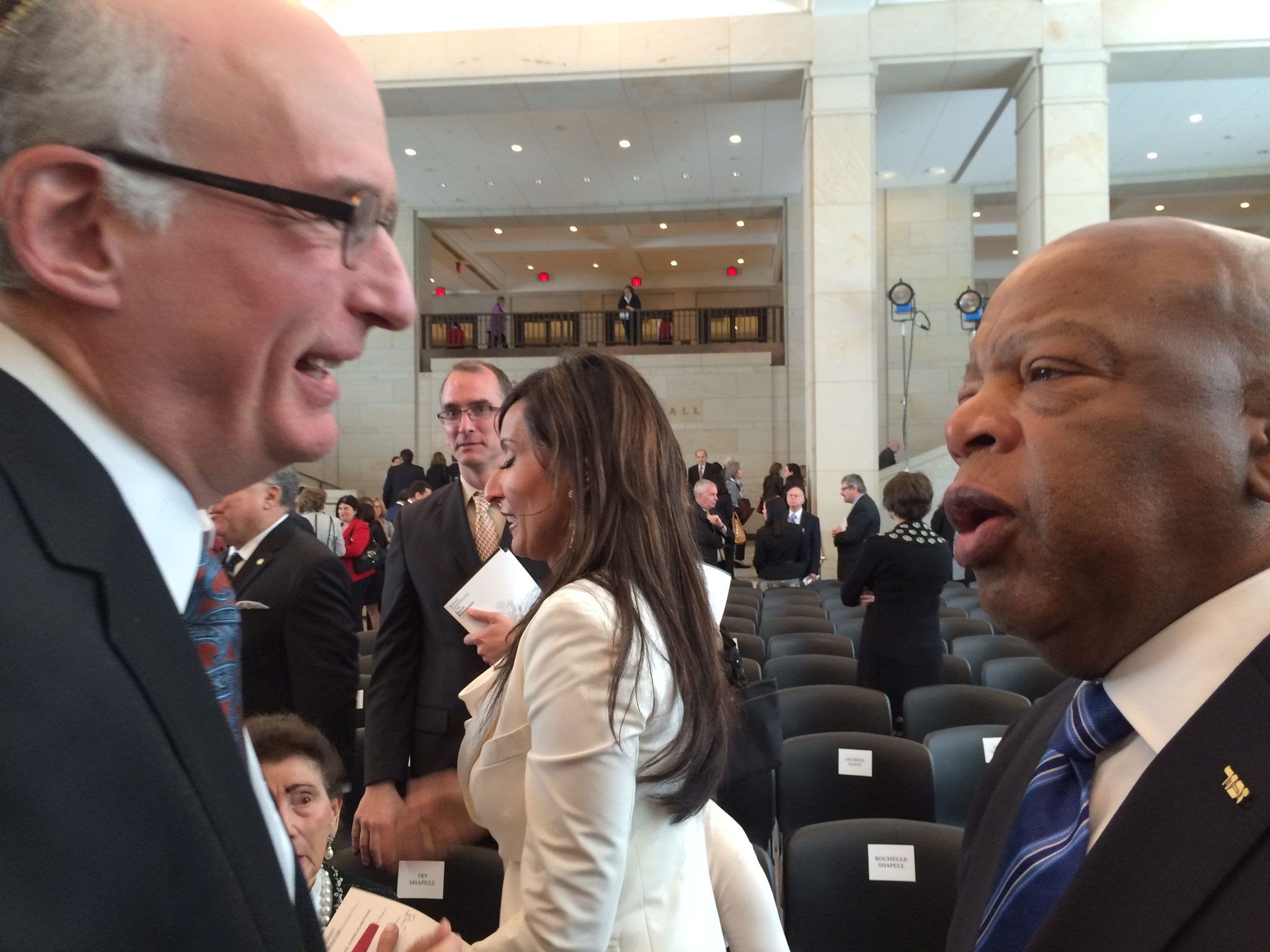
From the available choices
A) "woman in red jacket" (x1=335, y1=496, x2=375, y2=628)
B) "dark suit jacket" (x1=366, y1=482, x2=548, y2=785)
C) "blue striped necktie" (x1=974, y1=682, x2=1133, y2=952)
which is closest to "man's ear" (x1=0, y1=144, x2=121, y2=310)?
"blue striped necktie" (x1=974, y1=682, x2=1133, y2=952)

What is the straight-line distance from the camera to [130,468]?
0.61m

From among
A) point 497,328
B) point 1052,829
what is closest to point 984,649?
point 1052,829

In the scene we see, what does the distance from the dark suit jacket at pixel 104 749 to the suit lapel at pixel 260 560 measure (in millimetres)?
2082

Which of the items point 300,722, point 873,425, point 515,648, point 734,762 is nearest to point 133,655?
point 515,648

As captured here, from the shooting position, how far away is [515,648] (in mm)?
1413

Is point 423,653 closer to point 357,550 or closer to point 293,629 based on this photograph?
point 293,629

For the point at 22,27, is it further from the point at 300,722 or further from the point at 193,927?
the point at 300,722

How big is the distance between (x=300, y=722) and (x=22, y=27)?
1767 millimetres

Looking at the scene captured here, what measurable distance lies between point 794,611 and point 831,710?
A: 2863 millimetres

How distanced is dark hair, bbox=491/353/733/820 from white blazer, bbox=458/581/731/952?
29 mm

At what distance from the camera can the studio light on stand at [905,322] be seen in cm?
1388

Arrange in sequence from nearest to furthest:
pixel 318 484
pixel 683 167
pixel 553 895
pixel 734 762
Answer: pixel 553 895 → pixel 734 762 → pixel 683 167 → pixel 318 484

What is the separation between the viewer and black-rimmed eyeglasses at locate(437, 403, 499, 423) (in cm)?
255

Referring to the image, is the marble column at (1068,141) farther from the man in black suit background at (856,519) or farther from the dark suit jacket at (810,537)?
the dark suit jacket at (810,537)
